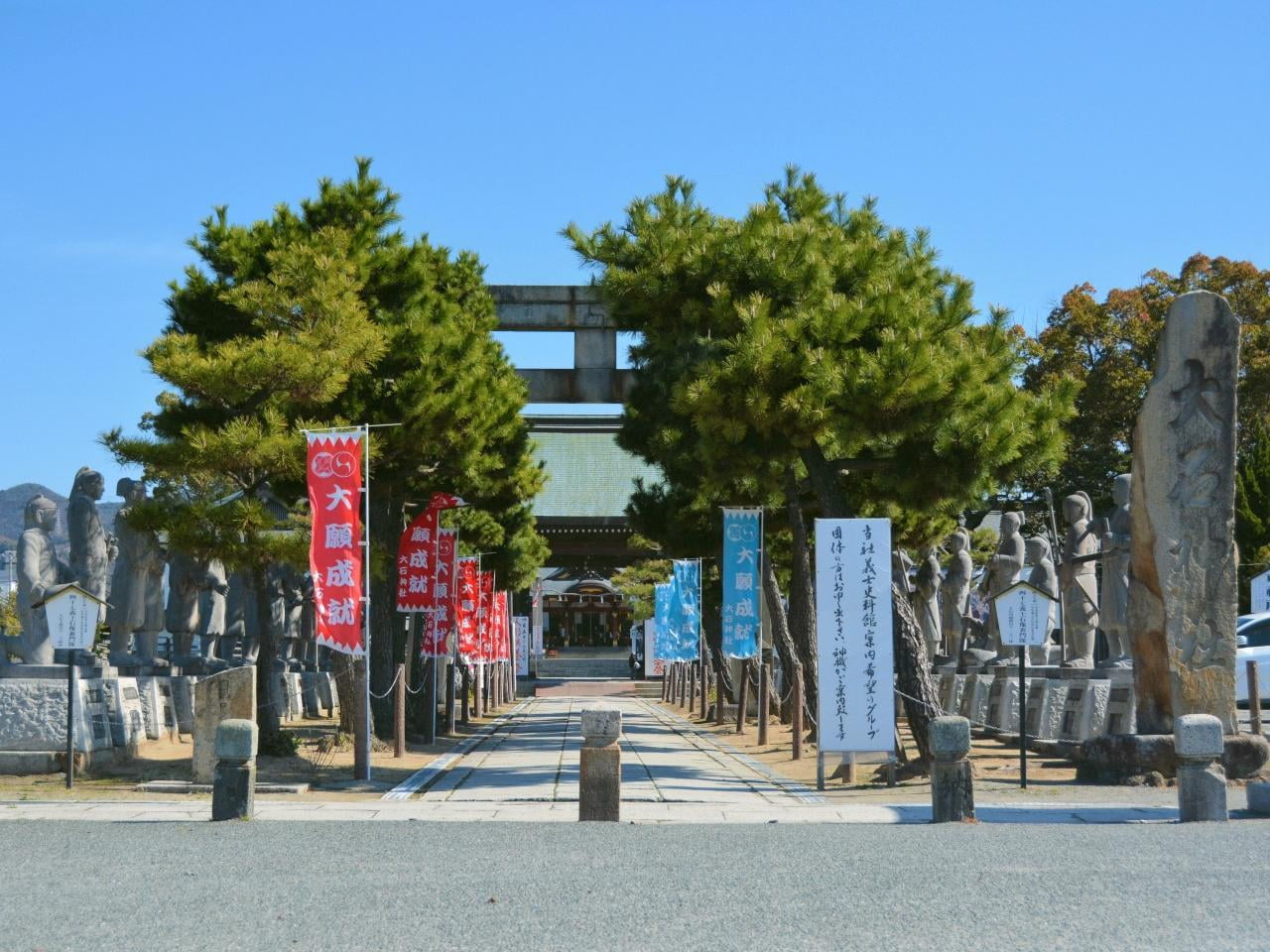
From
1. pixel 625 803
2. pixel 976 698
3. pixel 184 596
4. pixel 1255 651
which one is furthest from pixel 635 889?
pixel 1255 651

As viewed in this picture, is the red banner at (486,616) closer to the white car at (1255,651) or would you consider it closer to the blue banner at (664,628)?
the blue banner at (664,628)

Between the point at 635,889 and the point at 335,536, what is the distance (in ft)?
25.7

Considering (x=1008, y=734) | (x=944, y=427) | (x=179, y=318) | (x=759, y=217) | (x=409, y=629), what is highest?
(x=759, y=217)

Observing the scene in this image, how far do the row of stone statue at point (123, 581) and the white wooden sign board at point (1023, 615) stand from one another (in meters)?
8.18

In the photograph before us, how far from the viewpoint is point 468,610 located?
25719 mm

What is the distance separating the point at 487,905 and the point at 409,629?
618 inches

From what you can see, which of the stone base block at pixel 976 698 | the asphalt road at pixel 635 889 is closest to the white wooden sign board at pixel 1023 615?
the asphalt road at pixel 635 889

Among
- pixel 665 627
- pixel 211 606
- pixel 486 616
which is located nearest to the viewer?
pixel 211 606

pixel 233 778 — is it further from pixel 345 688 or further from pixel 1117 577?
pixel 1117 577

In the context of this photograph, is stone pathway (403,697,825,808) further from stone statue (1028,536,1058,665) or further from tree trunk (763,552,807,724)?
stone statue (1028,536,1058,665)

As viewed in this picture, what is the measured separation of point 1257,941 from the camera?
5738 mm

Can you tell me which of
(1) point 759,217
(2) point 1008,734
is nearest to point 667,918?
(1) point 759,217

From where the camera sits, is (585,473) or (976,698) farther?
(585,473)

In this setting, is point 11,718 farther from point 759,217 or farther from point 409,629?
point 759,217
